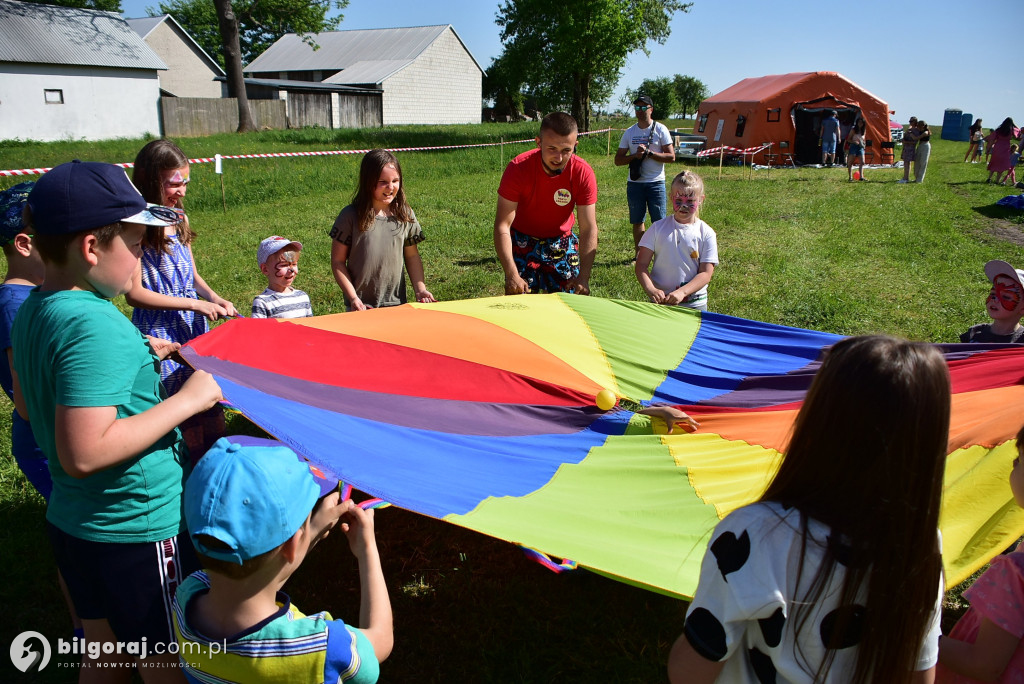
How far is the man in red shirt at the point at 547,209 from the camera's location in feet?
13.3

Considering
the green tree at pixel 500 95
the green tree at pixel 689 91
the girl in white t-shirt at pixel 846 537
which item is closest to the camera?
the girl in white t-shirt at pixel 846 537

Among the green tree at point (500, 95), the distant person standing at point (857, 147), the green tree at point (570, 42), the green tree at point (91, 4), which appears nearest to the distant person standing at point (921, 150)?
the distant person standing at point (857, 147)

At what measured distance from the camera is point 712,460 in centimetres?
253

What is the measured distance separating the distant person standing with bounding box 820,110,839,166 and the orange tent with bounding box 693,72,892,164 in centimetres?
45

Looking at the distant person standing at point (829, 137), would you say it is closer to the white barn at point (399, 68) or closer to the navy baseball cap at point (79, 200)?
the navy baseball cap at point (79, 200)

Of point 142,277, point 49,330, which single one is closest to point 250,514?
point 49,330

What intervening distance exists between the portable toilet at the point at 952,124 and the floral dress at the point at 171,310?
45441 mm

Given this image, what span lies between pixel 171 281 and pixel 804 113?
20253 millimetres

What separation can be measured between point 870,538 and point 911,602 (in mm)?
168

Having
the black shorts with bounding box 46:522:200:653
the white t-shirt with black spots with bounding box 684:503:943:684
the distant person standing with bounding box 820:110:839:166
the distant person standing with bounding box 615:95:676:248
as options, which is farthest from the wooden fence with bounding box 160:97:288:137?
the white t-shirt with black spots with bounding box 684:503:943:684

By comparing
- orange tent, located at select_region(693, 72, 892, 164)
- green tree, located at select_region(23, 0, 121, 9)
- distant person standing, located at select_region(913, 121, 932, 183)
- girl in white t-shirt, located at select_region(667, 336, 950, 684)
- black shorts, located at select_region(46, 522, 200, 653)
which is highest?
green tree, located at select_region(23, 0, 121, 9)

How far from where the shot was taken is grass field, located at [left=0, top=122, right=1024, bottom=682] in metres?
2.75

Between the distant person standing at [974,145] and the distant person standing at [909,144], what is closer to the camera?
the distant person standing at [909,144]

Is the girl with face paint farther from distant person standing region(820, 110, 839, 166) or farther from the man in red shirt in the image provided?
distant person standing region(820, 110, 839, 166)
